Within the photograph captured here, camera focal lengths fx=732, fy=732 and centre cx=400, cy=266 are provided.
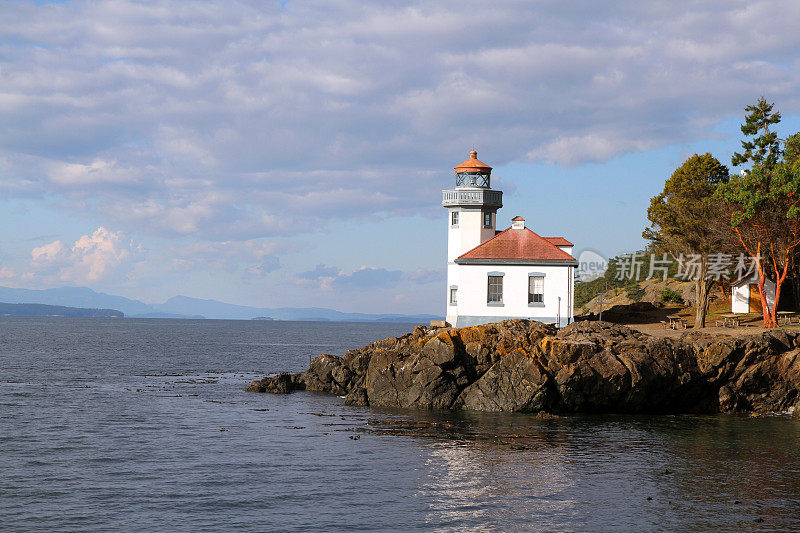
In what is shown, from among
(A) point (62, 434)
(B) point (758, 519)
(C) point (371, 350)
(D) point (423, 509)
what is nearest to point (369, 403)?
(C) point (371, 350)

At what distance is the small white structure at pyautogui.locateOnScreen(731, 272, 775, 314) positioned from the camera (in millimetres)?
57031

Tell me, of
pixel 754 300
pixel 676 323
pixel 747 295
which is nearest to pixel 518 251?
pixel 676 323

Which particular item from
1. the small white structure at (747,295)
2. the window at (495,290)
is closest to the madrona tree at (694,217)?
the small white structure at (747,295)

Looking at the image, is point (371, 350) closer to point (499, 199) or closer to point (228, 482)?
point (499, 199)

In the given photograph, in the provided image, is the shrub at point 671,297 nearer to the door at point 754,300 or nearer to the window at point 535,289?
the door at point 754,300

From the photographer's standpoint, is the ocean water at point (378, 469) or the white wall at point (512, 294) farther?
the white wall at point (512, 294)

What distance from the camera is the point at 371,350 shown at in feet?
144

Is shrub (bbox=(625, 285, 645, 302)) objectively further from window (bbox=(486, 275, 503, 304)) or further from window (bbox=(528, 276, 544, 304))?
window (bbox=(486, 275, 503, 304))

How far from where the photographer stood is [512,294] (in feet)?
156

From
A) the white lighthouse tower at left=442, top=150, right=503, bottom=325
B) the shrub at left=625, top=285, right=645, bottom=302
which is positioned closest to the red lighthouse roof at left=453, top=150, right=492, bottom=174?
the white lighthouse tower at left=442, top=150, right=503, bottom=325

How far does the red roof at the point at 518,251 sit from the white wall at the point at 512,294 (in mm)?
517

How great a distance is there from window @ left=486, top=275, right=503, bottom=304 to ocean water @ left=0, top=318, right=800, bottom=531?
45.5 ft

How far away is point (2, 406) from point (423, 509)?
91.6 feet

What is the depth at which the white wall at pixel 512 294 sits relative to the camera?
155 ft
